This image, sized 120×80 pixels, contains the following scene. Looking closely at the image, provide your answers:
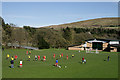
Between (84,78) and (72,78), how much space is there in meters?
1.23

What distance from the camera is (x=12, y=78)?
1875 centimetres

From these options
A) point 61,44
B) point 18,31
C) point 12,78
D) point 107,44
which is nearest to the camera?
point 12,78

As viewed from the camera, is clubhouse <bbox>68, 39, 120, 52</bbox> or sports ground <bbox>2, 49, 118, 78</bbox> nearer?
sports ground <bbox>2, 49, 118, 78</bbox>

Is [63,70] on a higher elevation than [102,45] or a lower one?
lower

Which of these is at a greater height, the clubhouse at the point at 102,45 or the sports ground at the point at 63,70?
the clubhouse at the point at 102,45

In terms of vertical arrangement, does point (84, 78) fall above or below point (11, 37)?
below

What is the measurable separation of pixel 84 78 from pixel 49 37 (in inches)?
2597

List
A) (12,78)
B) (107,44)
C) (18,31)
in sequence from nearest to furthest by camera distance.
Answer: (12,78)
(107,44)
(18,31)

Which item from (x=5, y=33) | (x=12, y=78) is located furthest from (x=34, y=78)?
(x=5, y=33)

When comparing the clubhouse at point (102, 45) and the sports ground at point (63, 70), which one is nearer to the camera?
the sports ground at point (63, 70)

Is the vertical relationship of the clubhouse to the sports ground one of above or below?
above

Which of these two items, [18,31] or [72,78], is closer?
[72,78]

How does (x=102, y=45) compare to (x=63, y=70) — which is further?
(x=102, y=45)

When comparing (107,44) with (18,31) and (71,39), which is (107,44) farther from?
(18,31)
